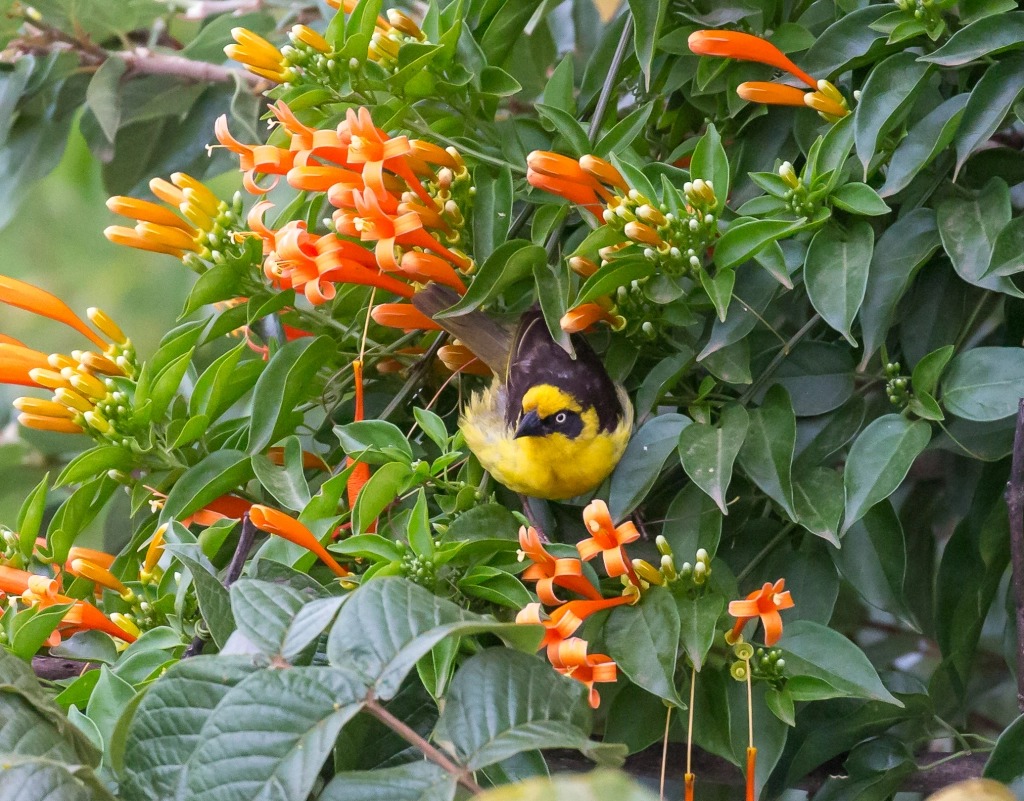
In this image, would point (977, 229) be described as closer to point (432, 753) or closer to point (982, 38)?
point (982, 38)

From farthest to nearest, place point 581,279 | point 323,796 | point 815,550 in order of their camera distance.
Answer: point 581,279 → point 815,550 → point 323,796

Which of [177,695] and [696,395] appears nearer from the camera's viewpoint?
[177,695]

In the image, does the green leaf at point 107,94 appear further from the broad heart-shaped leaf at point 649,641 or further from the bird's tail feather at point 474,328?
the broad heart-shaped leaf at point 649,641

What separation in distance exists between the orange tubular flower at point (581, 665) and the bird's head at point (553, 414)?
64cm

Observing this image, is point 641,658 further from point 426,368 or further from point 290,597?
point 426,368

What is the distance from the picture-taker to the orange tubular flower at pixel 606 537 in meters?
1.00

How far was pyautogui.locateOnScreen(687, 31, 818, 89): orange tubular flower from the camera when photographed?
114cm

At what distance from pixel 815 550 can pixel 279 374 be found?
2.08ft

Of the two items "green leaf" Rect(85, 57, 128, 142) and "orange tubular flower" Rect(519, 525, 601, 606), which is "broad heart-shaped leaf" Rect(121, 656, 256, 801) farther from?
"green leaf" Rect(85, 57, 128, 142)

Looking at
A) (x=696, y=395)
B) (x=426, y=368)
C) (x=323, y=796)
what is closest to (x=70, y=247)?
(x=426, y=368)

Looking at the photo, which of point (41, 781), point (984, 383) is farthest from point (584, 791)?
point (984, 383)

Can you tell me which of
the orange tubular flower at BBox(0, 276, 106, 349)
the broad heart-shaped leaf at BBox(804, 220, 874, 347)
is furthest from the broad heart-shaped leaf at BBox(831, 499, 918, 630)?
the orange tubular flower at BBox(0, 276, 106, 349)

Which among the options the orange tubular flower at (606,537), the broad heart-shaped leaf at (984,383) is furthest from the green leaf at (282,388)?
the broad heart-shaped leaf at (984,383)

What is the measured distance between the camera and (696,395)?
1.20 meters
